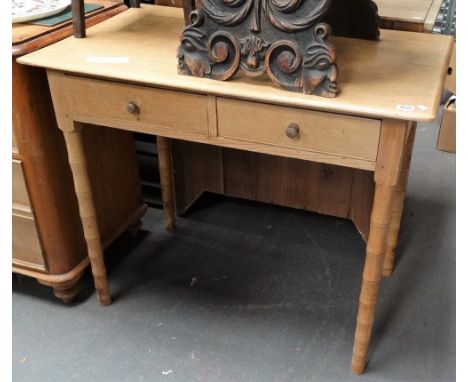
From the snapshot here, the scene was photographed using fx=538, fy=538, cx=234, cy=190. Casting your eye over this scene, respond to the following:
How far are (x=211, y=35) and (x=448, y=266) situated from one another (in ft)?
3.89

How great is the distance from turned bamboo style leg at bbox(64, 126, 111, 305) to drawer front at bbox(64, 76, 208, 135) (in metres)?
0.10

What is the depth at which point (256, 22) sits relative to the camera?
1097 mm

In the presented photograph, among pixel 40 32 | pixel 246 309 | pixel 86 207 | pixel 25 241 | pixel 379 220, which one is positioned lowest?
pixel 246 309

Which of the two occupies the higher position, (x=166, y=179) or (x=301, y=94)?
(x=301, y=94)

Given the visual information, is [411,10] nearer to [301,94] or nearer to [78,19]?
[301,94]

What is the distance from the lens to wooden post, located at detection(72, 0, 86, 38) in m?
1.38

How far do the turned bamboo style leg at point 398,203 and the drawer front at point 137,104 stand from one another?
59 centimetres

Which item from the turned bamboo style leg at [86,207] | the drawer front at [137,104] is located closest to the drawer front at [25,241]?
the turned bamboo style leg at [86,207]

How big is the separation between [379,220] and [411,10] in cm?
70

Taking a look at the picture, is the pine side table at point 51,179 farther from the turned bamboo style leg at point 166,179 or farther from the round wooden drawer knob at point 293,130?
the round wooden drawer knob at point 293,130

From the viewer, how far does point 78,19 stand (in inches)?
54.7

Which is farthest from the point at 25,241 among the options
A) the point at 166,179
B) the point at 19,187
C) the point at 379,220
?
the point at 379,220

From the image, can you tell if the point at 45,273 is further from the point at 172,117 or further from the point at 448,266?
the point at 448,266

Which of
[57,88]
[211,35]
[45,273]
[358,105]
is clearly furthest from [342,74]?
[45,273]
